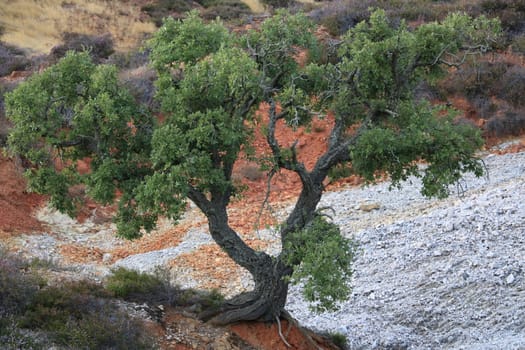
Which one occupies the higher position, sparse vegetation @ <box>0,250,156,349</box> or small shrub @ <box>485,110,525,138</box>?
sparse vegetation @ <box>0,250,156,349</box>

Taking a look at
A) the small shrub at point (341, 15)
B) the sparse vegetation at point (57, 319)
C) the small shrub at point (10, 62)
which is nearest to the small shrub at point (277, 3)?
the small shrub at point (341, 15)

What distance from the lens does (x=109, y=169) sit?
10266 mm

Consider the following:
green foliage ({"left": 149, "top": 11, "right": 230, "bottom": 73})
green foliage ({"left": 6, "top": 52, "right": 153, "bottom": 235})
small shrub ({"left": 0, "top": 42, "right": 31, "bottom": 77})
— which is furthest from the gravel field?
small shrub ({"left": 0, "top": 42, "right": 31, "bottom": 77})

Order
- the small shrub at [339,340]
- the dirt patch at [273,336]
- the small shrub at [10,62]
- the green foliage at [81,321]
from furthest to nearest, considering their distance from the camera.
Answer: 1. the small shrub at [10,62]
2. the small shrub at [339,340]
3. the dirt patch at [273,336]
4. the green foliage at [81,321]

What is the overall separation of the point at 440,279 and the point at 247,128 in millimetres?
5885

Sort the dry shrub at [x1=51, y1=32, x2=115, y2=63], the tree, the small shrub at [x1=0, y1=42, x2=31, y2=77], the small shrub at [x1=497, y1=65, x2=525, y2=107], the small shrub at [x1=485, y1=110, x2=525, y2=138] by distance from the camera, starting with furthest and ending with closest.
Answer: the dry shrub at [x1=51, y1=32, x2=115, y2=63], the small shrub at [x1=0, y1=42, x2=31, y2=77], the small shrub at [x1=497, y1=65, x2=525, y2=107], the small shrub at [x1=485, y1=110, x2=525, y2=138], the tree

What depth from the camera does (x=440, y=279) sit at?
1412 cm

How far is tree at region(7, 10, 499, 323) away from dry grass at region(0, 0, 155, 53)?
80.0 ft

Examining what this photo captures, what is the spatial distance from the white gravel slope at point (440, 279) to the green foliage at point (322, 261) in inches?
142

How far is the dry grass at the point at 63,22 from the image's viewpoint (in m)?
35.3

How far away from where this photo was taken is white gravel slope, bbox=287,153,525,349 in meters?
12.7

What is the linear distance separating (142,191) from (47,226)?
11.2m

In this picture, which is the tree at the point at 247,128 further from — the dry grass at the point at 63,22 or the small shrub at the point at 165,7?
the small shrub at the point at 165,7

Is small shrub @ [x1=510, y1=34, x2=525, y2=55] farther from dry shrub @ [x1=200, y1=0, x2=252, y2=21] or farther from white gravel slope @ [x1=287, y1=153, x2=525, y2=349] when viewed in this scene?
dry shrub @ [x1=200, y1=0, x2=252, y2=21]
